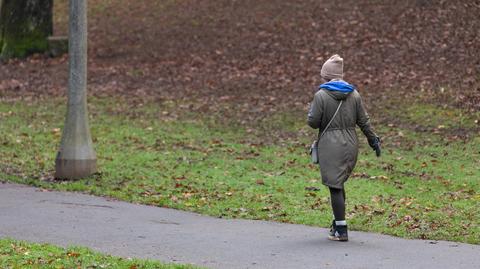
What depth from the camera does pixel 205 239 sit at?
29.5 feet

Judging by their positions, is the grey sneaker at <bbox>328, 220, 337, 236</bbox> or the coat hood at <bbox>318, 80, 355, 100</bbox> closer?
the coat hood at <bbox>318, 80, 355, 100</bbox>

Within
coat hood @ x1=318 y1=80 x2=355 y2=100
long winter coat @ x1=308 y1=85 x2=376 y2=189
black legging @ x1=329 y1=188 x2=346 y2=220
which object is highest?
coat hood @ x1=318 y1=80 x2=355 y2=100

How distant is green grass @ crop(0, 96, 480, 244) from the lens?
1030 centimetres

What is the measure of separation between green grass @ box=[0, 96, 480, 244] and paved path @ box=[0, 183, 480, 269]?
0.49 metres

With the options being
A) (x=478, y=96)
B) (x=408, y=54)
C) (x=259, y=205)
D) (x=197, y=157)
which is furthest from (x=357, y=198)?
(x=408, y=54)

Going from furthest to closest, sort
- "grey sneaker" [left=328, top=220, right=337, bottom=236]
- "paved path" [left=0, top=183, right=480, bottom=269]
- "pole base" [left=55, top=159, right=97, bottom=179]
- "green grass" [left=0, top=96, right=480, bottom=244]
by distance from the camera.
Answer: "pole base" [left=55, top=159, right=97, bottom=179], "green grass" [left=0, top=96, right=480, bottom=244], "grey sneaker" [left=328, top=220, right=337, bottom=236], "paved path" [left=0, top=183, right=480, bottom=269]

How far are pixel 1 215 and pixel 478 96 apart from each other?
1096 centimetres

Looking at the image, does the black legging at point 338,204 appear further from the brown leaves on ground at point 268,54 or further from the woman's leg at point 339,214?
the brown leaves on ground at point 268,54

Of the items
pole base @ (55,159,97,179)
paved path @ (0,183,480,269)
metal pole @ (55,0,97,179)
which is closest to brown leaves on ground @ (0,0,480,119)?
metal pole @ (55,0,97,179)

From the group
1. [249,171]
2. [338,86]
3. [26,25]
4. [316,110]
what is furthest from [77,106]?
[26,25]

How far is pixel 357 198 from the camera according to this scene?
36.6ft

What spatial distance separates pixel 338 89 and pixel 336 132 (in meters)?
0.41

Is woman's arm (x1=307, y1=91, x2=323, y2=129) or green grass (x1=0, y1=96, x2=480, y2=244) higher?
woman's arm (x1=307, y1=91, x2=323, y2=129)

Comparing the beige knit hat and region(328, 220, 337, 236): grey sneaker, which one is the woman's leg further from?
the beige knit hat
